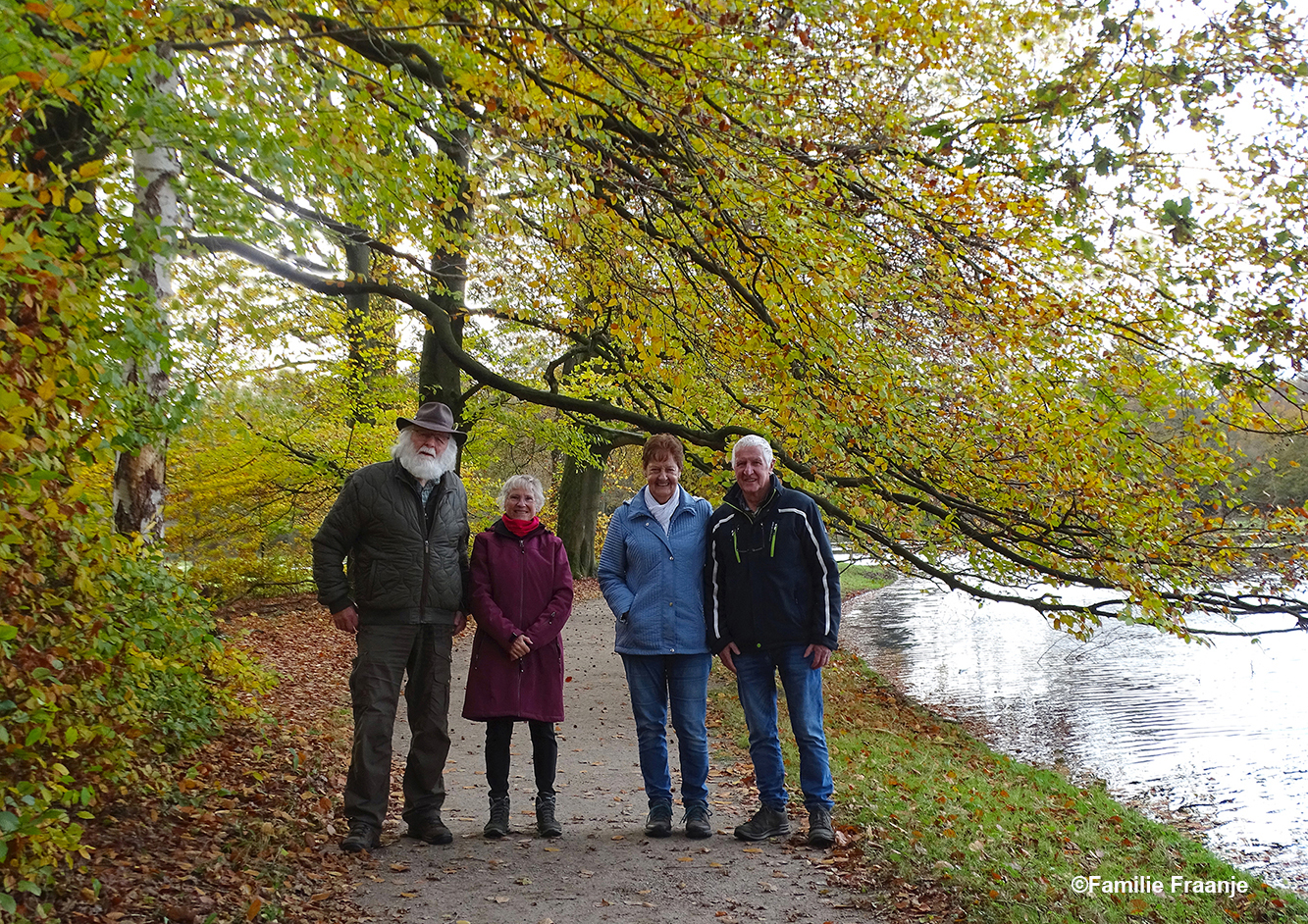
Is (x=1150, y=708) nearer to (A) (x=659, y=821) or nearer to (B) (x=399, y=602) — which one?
(A) (x=659, y=821)

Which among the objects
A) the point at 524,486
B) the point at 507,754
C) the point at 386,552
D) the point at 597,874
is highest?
the point at 524,486

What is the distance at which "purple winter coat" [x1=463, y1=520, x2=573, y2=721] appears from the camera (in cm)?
548

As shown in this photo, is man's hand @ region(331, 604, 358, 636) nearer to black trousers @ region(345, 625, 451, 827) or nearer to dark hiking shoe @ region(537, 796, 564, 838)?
black trousers @ region(345, 625, 451, 827)

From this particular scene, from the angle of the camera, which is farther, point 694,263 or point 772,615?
point 694,263

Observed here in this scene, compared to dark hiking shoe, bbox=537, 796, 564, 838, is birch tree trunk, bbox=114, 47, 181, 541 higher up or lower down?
higher up

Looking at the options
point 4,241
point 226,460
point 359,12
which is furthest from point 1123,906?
point 226,460

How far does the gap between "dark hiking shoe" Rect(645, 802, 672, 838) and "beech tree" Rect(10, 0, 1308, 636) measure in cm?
327

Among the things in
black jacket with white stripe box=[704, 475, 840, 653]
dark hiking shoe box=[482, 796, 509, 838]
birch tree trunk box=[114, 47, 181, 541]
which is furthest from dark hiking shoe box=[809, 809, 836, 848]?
birch tree trunk box=[114, 47, 181, 541]

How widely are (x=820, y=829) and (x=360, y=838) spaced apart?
240 cm

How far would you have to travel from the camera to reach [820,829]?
17.6 feet

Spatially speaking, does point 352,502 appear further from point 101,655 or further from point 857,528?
point 857,528

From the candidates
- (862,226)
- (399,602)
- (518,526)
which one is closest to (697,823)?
(518,526)

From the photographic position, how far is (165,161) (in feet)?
23.2

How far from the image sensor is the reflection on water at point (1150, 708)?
9.36 m
